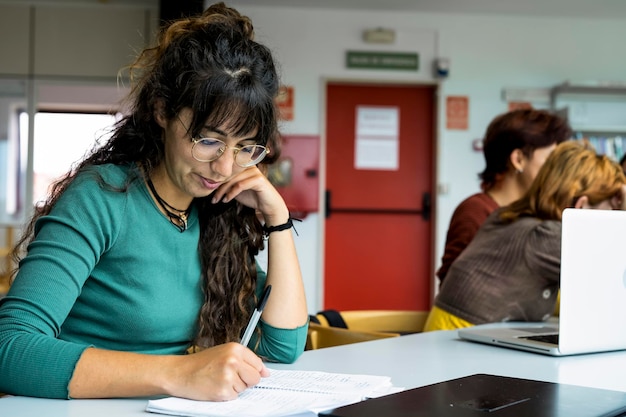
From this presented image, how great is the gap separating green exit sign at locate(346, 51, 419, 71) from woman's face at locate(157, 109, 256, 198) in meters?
4.92

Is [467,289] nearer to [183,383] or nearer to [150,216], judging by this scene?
[150,216]

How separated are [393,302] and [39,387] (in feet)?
18.1

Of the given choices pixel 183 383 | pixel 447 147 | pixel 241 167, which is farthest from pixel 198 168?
pixel 447 147

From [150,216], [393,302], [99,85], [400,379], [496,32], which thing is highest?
[496,32]

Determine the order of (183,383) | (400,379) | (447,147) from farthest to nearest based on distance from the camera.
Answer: (447,147), (400,379), (183,383)

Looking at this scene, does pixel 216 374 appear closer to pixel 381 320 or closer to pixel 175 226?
pixel 175 226

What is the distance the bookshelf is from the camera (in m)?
6.20

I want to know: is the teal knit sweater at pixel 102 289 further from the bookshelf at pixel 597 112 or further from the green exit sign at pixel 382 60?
the bookshelf at pixel 597 112

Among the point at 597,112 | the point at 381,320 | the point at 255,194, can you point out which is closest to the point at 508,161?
the point at 381,320

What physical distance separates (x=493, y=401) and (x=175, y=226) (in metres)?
0.73

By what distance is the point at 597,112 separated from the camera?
6.48m

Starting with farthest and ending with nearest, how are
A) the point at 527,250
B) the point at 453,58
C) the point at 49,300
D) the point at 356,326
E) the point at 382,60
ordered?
the point at 453,58 < the point at 382,60 < the point at 356,326 < the point at 527,250 < the point at 49,300

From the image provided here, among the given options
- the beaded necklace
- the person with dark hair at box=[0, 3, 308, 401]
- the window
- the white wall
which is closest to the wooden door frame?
the white wall

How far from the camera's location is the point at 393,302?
648 centimetres
